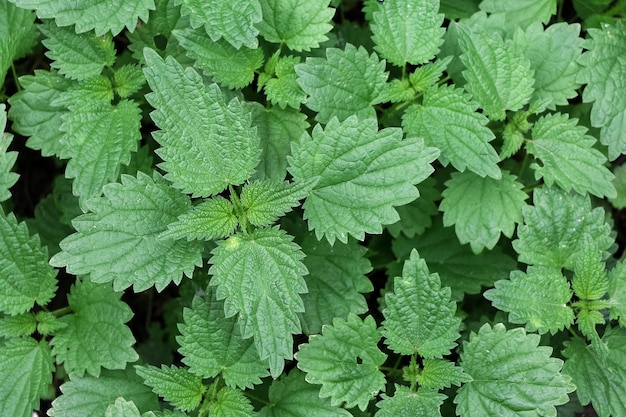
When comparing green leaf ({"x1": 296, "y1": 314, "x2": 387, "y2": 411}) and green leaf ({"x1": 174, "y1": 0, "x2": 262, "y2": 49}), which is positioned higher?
green leaf ({"x1": 174, "y1": 0, "x2": 262, "y2": 49})

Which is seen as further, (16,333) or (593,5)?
(593,5)

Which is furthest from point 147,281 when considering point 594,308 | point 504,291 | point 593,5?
point 593,5

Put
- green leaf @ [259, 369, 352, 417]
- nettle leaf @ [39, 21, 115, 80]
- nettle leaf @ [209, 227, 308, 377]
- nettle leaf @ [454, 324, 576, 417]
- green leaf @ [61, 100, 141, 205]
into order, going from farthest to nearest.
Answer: nettle leaf @ [39, 21, 115, 80] → green leaf @ [61, 100, 141, 205] → green leaf @ [259, 369, 352, 417] → nettle leaf @ [454, 324, 576, 417] → nettle leaf @ [209, 227, 308, 377]

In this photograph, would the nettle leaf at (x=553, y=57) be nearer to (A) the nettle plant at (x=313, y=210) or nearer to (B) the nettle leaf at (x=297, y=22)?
(A) the nettle plant at (x=313, y=210)

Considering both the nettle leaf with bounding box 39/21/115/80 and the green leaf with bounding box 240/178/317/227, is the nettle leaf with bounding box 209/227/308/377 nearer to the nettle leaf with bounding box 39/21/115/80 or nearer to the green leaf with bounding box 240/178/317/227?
the green leaf with bounding box 240/178/317/227

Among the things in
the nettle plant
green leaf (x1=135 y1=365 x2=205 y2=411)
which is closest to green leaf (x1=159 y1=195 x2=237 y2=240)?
the nettle plant

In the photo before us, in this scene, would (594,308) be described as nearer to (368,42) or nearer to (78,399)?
(368,42)

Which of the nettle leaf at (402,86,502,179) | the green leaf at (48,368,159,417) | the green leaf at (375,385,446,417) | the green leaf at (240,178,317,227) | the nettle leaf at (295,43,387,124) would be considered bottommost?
the green leaf at (48,368,159,417)
